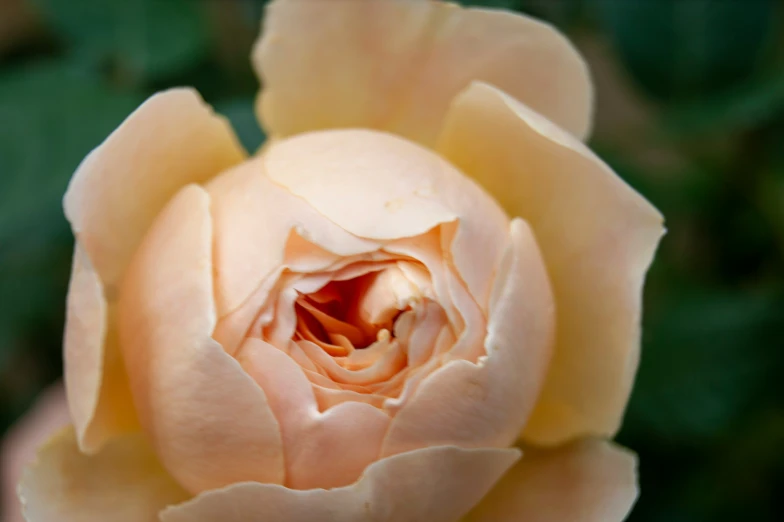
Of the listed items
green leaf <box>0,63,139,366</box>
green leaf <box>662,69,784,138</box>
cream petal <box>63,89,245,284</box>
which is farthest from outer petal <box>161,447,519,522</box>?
green leaf <box>662,69,784,138</box>

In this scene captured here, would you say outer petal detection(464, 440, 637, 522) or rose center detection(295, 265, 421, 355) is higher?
rose center detection(295, 265, 421, 355)

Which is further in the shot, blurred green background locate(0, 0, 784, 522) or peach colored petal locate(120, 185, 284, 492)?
blurred green background locate(0, 0, 784, 522)

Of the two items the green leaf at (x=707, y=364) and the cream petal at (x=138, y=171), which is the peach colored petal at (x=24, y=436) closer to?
the cream petal at (x=138, y=171)

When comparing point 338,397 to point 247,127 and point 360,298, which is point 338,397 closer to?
point 360,298

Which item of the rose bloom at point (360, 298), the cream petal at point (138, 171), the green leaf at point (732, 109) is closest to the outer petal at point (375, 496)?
the rose bloom at point (360, 298)

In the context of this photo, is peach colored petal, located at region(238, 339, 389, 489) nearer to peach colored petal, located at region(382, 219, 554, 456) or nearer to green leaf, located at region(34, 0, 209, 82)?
peach colored petal, located at region(382, 219, 554, 456)

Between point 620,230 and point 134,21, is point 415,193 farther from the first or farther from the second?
point 134,21

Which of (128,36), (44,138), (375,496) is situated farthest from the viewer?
(128,36)

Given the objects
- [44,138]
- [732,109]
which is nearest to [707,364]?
[732,109]
